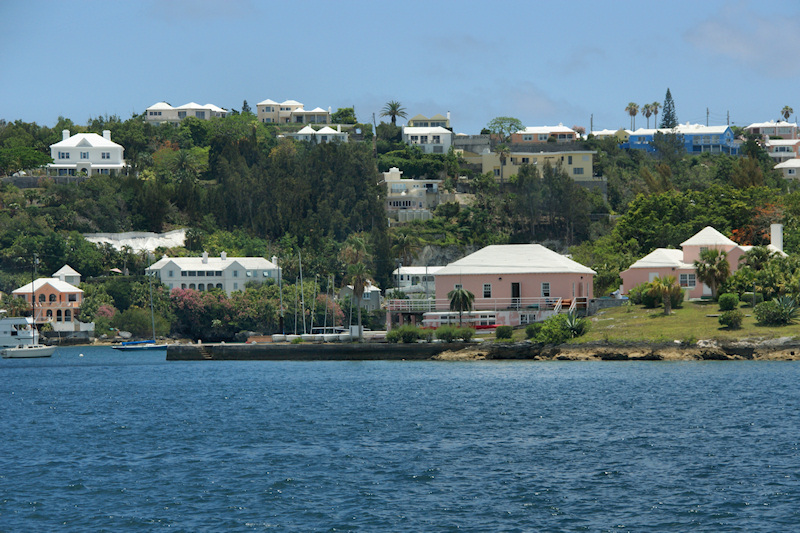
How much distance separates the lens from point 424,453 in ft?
126

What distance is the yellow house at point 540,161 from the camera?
16550 centimetres

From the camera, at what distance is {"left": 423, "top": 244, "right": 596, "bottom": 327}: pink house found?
81938 millimetres

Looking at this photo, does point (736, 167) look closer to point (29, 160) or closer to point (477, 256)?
point (477, 256)

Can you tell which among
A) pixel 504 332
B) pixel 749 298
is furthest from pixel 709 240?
pixel 504 332

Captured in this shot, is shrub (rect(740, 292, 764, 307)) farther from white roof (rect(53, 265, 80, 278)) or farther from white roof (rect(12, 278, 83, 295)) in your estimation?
white roof (rect(53, 265, 80, 278))

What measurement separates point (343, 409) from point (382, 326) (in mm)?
73816

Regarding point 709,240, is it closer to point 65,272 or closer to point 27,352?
point 27,352

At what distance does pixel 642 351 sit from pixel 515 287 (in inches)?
619

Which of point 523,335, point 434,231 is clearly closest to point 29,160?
point 434,231

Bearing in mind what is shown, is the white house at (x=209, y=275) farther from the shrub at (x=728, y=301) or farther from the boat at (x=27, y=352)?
the shrub at (x=728, y=301)

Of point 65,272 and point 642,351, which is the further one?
point 65,272

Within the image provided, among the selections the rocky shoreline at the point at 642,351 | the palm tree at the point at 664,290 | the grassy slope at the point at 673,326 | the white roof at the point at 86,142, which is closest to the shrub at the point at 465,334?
the rocky shoreline at the point at 642,351

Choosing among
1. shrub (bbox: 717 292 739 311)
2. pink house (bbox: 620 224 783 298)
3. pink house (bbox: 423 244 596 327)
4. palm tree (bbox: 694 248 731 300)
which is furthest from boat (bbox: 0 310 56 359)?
shrub (bbox: 717 292 739 311)

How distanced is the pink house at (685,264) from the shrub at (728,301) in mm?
9532
